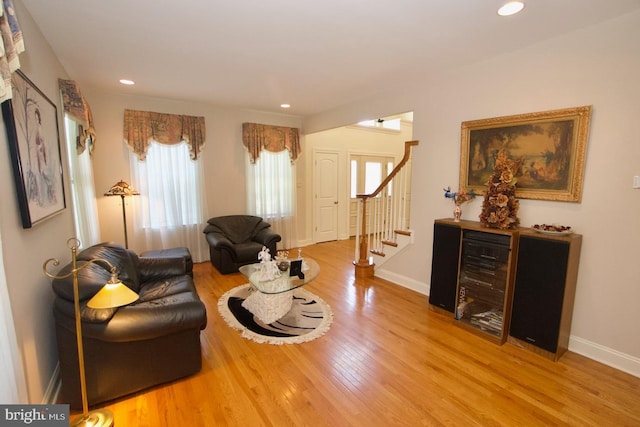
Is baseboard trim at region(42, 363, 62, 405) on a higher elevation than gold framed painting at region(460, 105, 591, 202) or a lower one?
lower

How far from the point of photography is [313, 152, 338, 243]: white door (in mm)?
6324

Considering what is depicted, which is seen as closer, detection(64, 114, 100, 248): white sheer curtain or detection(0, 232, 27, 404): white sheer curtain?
detection(0, 232, 27, 404): white sheer curtain

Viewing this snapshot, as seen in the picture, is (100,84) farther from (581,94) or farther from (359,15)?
(581,94)

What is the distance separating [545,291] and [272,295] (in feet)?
8.08

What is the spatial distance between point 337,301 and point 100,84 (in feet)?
13.6

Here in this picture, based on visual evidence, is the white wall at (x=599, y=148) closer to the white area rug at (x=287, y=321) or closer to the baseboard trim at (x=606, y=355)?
the baseboard trim at (x=606, y=355)

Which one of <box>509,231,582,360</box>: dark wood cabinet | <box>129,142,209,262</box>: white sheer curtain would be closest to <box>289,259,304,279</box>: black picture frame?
<box>509,231,582,360</box>: dark wood cabinet

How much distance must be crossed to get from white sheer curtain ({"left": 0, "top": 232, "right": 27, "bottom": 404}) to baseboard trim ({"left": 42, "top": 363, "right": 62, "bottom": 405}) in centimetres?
57

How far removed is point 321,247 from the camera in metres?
6.12

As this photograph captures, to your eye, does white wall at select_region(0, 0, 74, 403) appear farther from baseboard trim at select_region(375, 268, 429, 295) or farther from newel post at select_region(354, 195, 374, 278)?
baseboard trim at select_region(375, 268, 429, 295)

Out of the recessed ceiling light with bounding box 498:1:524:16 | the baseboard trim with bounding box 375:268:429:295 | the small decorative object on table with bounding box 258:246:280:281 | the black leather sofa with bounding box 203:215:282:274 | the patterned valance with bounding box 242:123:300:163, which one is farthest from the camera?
the patterned valance with bounding box 242:123:300:163

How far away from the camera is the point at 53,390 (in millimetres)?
1954

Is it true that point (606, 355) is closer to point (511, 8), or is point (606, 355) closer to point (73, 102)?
point (511, 8)

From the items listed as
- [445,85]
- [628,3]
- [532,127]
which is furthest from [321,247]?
[628,3]
